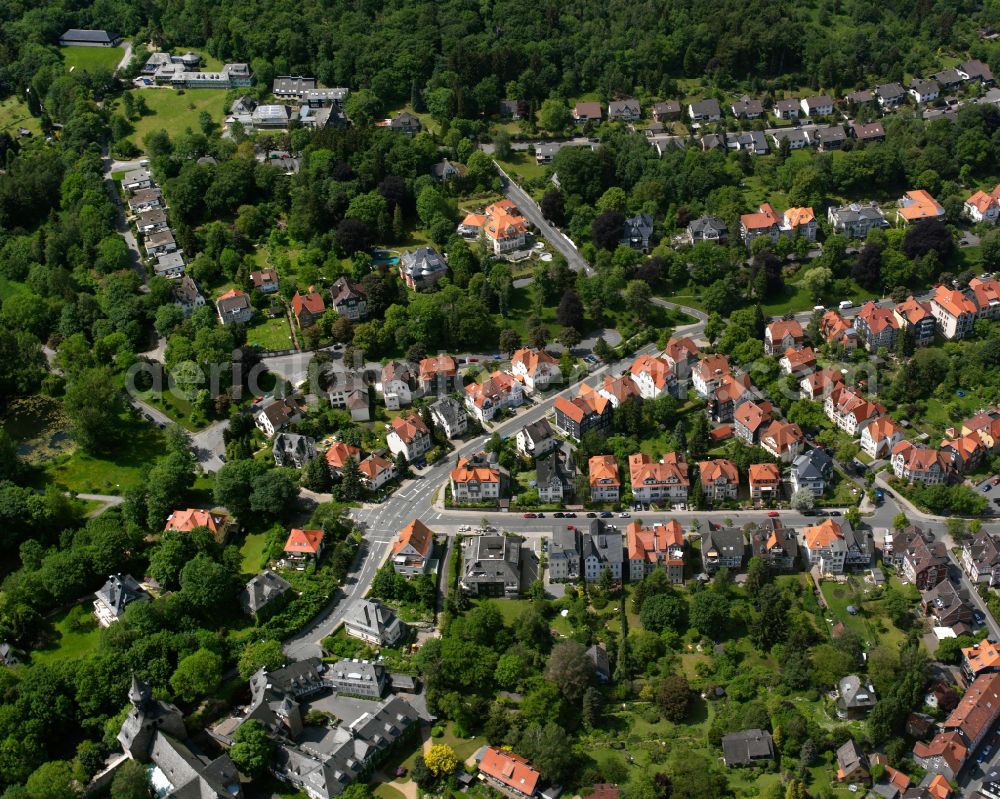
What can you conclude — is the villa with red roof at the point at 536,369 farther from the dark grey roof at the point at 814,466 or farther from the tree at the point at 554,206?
the tree at the point at 554,206

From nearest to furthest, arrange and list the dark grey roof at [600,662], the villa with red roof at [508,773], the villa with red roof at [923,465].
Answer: the villa with red roof at [508,773] < the dark grey roof at [600,662] < the villa with red roof at [923,465]

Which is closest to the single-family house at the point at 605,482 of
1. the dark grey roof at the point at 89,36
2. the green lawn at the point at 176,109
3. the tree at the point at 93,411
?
the tree at the point at 93,411

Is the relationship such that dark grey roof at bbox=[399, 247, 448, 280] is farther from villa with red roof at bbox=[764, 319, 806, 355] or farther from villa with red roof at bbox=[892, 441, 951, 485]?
villa with red roof at bbox=[892, 441, 951, 485]

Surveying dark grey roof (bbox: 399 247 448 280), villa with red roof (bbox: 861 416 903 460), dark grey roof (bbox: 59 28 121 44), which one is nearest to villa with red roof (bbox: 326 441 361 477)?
dark grey roof (bbox: 399 247 448 280)

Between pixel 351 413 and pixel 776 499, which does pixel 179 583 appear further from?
pixel 776 499

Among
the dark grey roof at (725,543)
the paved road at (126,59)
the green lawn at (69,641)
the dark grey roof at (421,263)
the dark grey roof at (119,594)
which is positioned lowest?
the green lawn at (69,641)

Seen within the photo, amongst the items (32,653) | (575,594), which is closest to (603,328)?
(575,594)
